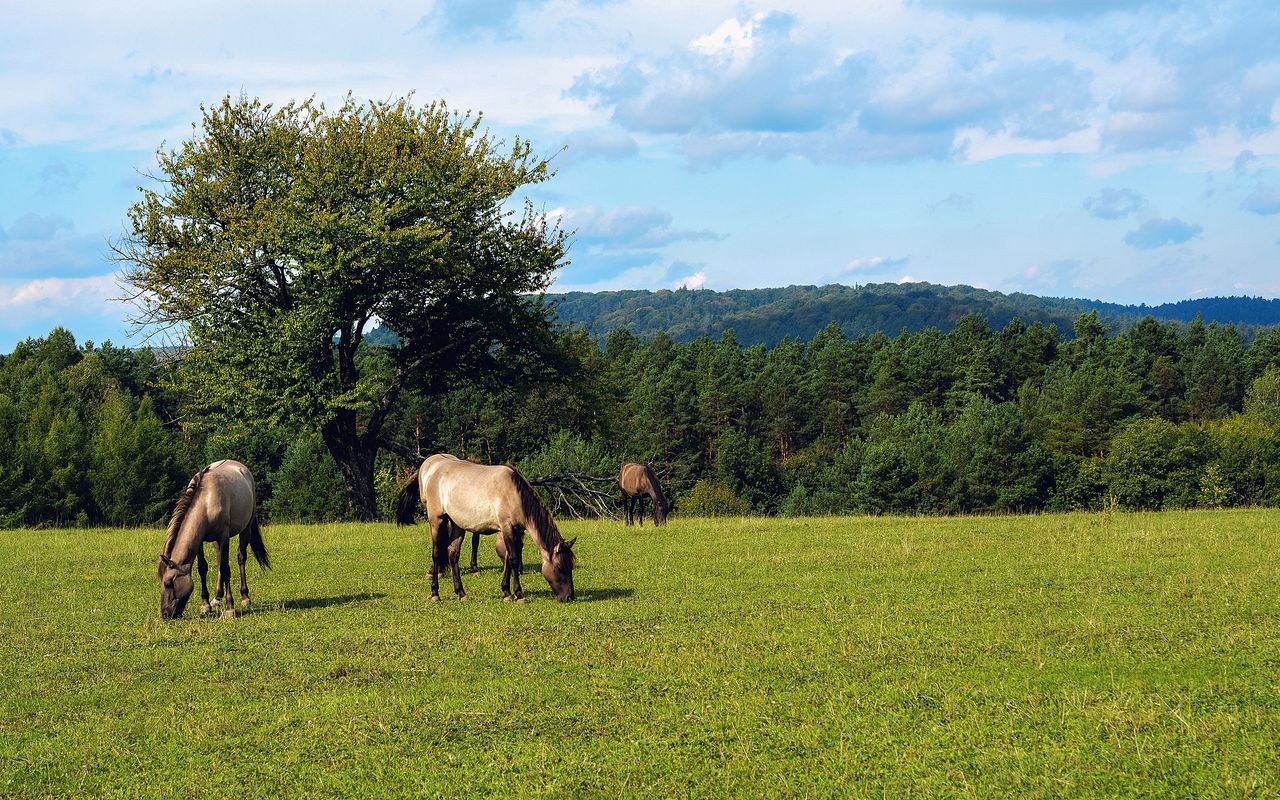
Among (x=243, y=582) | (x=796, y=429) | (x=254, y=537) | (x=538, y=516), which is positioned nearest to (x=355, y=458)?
(x=254, y=537)

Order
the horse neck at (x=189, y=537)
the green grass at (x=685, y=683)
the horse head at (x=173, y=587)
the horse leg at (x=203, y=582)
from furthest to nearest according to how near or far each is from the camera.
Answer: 1. the horse leg at (x=203, y=582)
2. the horse neck at (x=189, y=537)
3. the horse head at (x=173, y=587)
4. the green grass at (x=685, y=683)

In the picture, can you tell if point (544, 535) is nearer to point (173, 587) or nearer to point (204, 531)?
point (204, 531)

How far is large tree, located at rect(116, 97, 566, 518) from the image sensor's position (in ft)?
104

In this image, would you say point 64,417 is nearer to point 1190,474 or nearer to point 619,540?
point 619,540

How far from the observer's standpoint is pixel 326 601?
1775cm

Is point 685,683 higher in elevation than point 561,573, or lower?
lower

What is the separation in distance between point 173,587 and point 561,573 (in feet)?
20.1

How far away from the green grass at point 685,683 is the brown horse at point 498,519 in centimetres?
67

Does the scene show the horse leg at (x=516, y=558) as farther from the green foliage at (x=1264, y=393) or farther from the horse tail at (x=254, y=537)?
the green foliage at (x=1264, y=393)

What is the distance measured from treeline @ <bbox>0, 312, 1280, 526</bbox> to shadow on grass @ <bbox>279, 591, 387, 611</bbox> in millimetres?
19658

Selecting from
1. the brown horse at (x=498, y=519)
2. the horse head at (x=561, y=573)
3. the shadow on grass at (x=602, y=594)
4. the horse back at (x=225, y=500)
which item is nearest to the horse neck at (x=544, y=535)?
the brown horse at (x=498, y=519)

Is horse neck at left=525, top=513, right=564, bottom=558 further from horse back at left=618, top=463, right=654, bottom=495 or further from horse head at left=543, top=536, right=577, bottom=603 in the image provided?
horse back at left=618, top=463, right=654, bottom=495

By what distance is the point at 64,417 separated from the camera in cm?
7869

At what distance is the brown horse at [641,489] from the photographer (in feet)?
101
